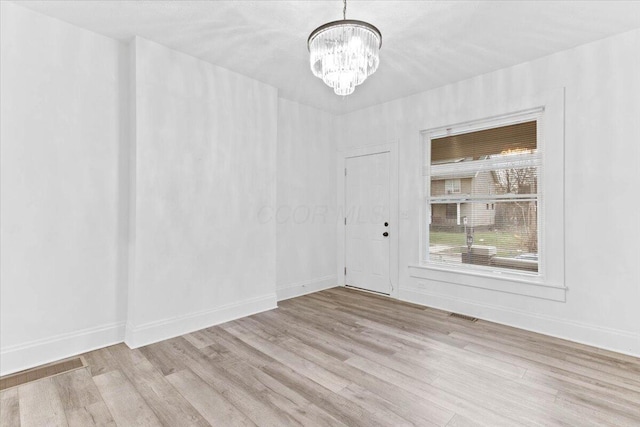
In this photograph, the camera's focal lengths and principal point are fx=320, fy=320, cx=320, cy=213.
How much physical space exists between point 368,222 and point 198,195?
2.55 m

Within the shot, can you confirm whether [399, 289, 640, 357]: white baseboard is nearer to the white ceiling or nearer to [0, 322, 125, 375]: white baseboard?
the white ceiling

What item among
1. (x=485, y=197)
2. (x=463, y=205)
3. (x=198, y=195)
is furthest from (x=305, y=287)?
(x=485, y=197)

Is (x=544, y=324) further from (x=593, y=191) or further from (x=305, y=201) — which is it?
(x=305, y=201)

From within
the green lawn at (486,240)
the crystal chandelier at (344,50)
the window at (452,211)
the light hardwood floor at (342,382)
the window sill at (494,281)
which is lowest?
the light hardwood floor at (342,382)

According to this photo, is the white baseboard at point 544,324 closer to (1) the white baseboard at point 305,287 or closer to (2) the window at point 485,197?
(2) the window at point 485,197

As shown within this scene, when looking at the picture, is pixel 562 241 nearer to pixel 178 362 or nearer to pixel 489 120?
pixel 489 120

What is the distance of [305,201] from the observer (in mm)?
4828

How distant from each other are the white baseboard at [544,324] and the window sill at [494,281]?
0.21 metres

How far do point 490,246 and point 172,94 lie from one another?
12.6 ft

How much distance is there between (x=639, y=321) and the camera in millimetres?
2727

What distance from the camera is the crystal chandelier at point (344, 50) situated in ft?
6.63

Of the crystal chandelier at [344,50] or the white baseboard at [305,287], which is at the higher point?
the crystal chandelier at [344,50]

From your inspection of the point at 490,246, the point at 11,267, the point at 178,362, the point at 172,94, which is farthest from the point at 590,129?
the point at 11,267

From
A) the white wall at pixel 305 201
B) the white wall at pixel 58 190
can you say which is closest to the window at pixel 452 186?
the white wall at pixel 305 201
